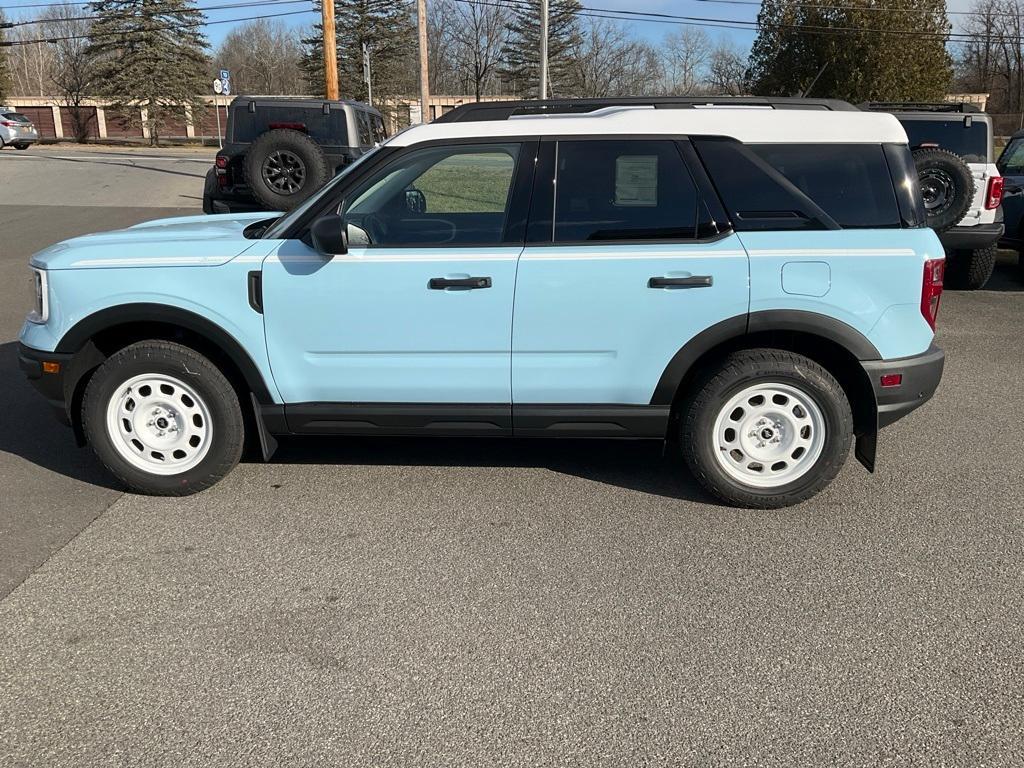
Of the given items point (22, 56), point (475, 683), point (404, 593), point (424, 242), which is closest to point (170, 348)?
point (424, 242)

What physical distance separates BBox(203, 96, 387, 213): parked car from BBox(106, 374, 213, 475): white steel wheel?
6.78m

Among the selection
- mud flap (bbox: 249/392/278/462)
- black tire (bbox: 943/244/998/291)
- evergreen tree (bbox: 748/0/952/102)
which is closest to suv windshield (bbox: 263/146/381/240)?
mud flap (bbox: 249/392/278/462)

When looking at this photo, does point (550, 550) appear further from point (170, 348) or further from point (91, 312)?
point (91, 312)

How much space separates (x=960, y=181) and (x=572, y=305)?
624 centimetres

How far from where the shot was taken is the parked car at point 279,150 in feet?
35.2

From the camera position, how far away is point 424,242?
412 cm

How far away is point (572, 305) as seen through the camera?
401 cm

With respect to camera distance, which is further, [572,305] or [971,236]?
[971,236]

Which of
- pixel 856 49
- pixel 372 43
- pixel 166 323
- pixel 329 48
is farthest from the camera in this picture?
pixel 372 43

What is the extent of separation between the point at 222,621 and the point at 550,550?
1.37 metres

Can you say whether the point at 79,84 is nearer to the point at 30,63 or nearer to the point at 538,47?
the point at 538,47

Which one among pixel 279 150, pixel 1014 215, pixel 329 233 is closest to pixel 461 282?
pixel 329 233

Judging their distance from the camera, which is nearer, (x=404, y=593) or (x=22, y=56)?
(x=404, y=593)

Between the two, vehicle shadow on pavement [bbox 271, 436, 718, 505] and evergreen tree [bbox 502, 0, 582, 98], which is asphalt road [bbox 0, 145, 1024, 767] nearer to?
vehicle shadow on pavement [bbox 271, 436, 718, 505]
